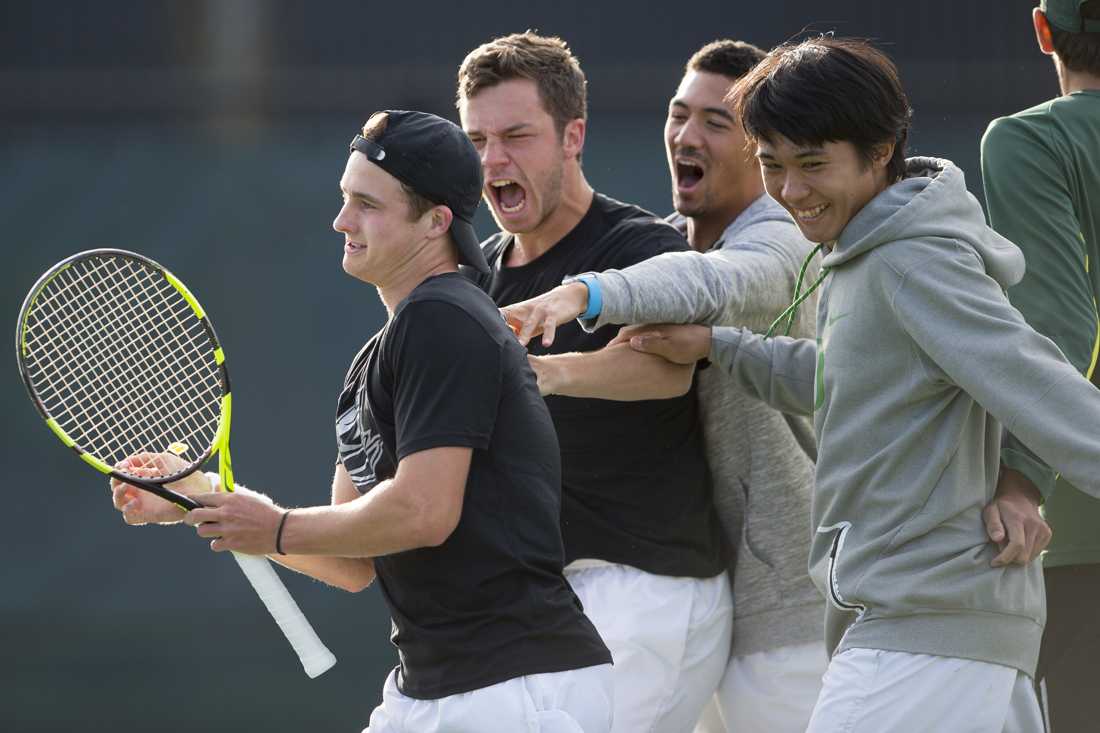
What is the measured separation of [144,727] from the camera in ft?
16.6

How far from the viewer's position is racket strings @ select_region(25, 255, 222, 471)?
2.82 meters

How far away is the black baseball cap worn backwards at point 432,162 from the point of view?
2.33 m

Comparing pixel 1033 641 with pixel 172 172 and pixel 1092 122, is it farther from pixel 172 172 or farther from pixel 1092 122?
pixel 172 172

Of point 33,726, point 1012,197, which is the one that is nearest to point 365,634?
point 33,726

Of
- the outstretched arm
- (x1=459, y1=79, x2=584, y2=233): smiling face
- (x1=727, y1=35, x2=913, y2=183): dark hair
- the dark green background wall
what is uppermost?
(x1=727, y1=35, x2=913, y2=183): dark hair

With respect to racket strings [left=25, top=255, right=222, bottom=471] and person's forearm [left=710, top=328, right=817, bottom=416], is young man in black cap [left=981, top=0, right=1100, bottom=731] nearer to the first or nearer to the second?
person's forearm [left=710, top=328, right=817, bottom=416]

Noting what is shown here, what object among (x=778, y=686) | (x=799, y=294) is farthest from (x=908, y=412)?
(x=778, y=686)

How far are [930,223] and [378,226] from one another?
77 cm

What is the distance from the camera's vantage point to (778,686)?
9.90 feet

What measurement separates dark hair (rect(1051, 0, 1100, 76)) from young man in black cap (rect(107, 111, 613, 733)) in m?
0.99

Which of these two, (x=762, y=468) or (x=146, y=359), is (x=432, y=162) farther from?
(x=762, y=468)

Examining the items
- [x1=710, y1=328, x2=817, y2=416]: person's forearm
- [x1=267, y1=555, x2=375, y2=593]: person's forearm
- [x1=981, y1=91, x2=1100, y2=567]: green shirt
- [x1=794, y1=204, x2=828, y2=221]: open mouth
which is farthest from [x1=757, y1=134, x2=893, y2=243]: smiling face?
[x1=267, y1=555, x2=375, y2=593]: person's forearm

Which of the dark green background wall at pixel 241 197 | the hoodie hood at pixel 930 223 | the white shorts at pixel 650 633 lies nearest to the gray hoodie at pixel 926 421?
the hoodie hood at pixel 930 223

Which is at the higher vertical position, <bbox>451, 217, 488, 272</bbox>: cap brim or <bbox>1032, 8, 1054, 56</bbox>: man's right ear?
<bbox>1032, 8, 1054, 56</bbox>: man's right ear
